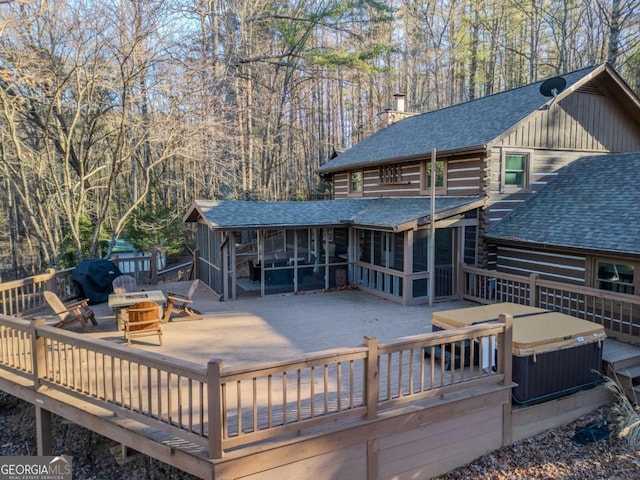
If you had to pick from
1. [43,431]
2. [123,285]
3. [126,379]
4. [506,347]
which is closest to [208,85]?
[123,285]

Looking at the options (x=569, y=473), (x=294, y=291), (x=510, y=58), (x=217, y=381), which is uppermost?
(x=510, y=58)

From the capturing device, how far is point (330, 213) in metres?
13.5

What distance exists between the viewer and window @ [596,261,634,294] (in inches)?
335

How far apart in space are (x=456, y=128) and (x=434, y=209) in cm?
407

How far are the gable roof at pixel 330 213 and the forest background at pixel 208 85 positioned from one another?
389 centimetres

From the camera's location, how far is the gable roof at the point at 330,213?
1087 centimetres

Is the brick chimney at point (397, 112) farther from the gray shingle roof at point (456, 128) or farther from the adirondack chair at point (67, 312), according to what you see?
the adirondack chair at point (67, 312)

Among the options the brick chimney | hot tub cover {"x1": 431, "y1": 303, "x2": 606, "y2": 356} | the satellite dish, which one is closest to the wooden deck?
hot tub cover {"x1": 431, "y1": 303, "x2": 606, "y2": 356}

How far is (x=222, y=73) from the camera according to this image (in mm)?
18359

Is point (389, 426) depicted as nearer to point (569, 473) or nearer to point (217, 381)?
point (217, 381)

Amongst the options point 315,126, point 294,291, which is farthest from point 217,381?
point 315,126

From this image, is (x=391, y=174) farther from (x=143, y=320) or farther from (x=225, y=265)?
(x=143, y=320)

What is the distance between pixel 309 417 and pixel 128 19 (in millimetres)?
11925

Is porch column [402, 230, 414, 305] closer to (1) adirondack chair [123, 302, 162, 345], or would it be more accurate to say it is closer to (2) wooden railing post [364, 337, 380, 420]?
(1) adirondack chair [123, 302, 162, 345]
